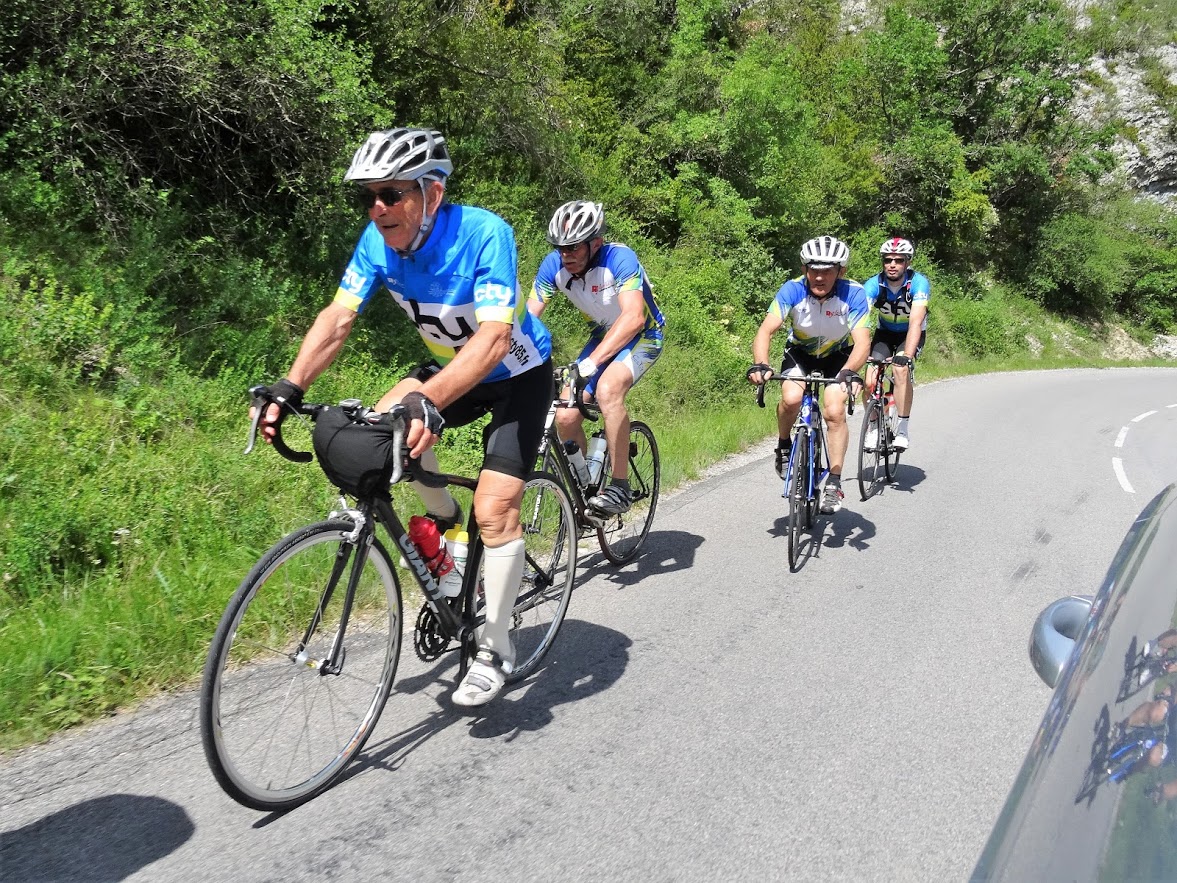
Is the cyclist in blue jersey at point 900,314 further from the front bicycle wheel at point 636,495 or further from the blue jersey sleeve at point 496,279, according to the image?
the blue jersey sleeve at point 496,279

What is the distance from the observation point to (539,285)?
5.65 meters

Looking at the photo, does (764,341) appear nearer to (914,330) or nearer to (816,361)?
(816,361)

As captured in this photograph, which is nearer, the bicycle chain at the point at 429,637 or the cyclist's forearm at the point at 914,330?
the bicycle chain at the point at 429,637

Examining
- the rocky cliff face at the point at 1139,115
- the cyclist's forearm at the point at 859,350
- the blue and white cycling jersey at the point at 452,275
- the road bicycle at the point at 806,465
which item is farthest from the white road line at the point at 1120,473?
the rocky cliff face at the point at 1139,115

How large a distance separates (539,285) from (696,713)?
3.04 meters

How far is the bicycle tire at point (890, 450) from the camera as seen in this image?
8.80 m

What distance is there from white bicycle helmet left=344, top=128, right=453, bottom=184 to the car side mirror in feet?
7.73

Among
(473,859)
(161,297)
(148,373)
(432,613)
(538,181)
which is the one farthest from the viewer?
(538,181)

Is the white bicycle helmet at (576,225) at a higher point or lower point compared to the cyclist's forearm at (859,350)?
higher

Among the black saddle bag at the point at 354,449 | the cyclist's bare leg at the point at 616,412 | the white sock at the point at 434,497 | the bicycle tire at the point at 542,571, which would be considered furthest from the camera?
the cyclist's bare leg at the point at 616,412

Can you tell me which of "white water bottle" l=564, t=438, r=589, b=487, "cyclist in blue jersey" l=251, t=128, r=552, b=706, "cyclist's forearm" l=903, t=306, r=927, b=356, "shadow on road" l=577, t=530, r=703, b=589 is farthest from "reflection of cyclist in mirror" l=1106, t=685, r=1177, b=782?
"cyclist's forearm" l=903, t=306, r=927, b=356

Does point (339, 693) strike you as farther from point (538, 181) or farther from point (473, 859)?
point (538, 181)

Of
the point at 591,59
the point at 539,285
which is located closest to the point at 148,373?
the point at 539,285

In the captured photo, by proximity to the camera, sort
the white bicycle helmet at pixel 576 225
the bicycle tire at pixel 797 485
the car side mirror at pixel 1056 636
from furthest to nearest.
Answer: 1. the bicycle tire at pixel 797 485
2. the white bicycle helmet at pixel 576 225
3. the car side mirror at pixel 1056 636
